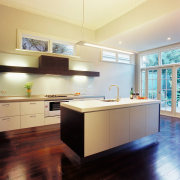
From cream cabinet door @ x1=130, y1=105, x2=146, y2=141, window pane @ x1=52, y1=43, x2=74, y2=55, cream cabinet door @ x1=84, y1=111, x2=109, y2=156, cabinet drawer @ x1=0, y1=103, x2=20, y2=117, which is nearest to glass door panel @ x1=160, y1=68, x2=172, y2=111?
cream cabinet door @ x1=130, y1=105, x2=146, y2=141

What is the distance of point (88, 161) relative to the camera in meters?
Answer: 2.12

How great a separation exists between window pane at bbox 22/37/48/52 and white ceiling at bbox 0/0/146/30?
84 cm

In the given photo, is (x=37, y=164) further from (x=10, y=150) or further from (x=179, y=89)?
(x=179, y=89)

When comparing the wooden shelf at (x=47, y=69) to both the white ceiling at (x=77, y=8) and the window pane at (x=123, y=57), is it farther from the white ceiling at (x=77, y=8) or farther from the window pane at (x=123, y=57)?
the window pane at (x=123, y=57)

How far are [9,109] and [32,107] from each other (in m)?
0.51

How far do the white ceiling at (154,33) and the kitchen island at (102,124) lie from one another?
2151mm

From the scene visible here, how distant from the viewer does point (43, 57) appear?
3.88 metres

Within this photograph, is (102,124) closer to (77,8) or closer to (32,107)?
(32,107)

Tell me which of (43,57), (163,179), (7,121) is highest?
(43,57)

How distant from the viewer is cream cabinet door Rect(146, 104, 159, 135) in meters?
2.79

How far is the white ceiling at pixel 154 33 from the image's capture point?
331 cm

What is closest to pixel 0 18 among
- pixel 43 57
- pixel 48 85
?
pixel 43 57

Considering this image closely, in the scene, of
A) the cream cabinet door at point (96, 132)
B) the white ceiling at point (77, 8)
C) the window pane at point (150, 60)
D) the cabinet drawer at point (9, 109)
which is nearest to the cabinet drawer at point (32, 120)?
the cabinet drawer at point (9, 109)

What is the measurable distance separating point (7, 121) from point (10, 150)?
0.89m
